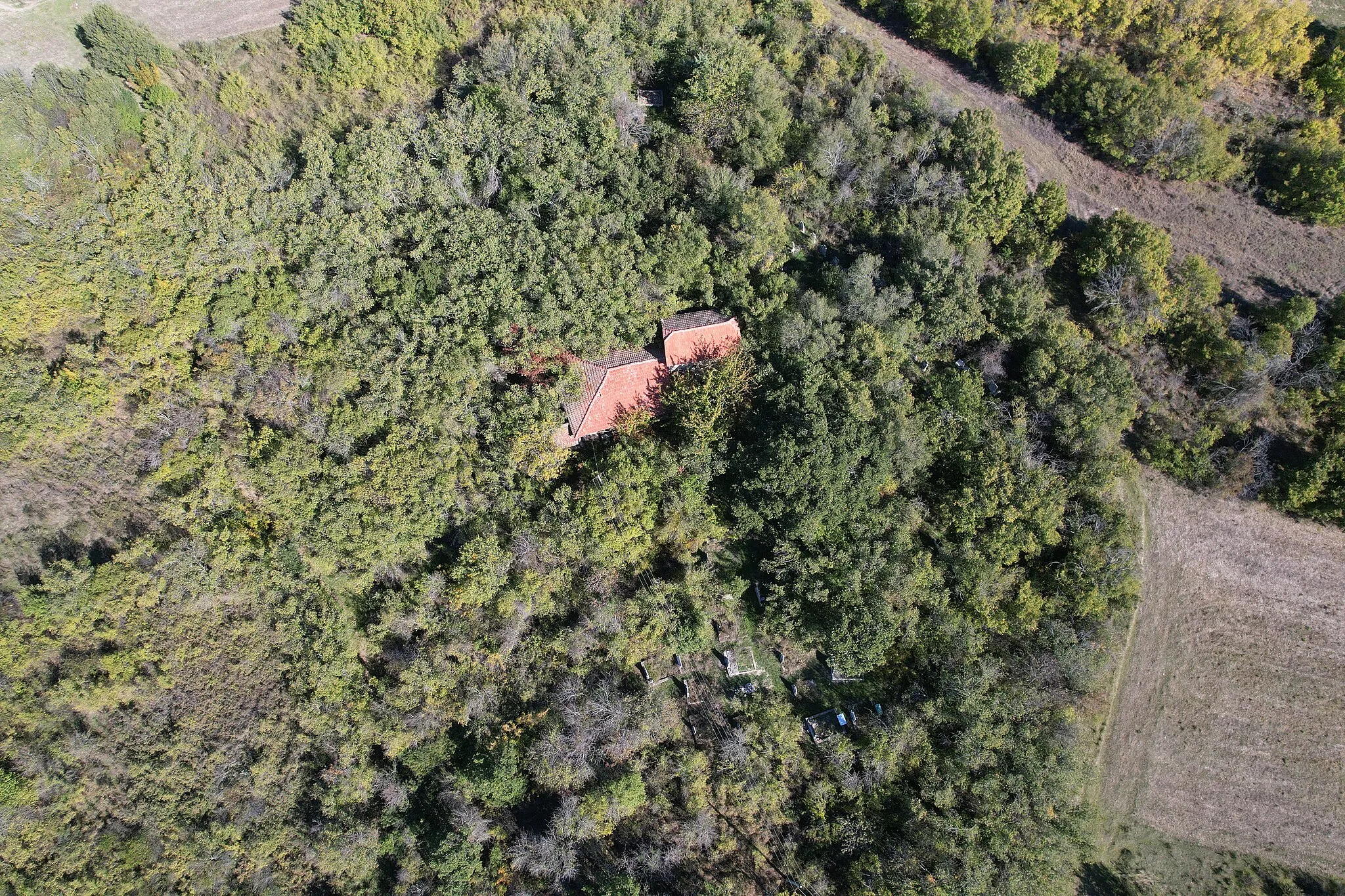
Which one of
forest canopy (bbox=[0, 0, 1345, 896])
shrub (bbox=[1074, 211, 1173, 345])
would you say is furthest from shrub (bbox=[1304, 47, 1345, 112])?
forest canopy (bbox=[0, 0, 1345, 896])

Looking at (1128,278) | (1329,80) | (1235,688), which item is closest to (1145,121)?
(1128,278)

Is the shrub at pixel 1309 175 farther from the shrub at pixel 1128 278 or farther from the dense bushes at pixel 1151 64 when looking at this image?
the shrub at pixel 1128 278

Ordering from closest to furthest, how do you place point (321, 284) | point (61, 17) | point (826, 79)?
1. point (321, 284)
2. point (61, 17)
3. point (826, 79)

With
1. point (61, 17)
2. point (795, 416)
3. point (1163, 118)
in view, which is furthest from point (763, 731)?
point (61, 17)

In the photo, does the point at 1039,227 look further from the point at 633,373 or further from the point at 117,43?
the point at 117,43

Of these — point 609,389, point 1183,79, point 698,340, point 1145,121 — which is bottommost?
point 609,389

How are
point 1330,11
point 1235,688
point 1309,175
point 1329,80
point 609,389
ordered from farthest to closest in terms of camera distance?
point 1330,11 < point 1329,80 < point 1309,175 < point 1235,688 < point 609,389

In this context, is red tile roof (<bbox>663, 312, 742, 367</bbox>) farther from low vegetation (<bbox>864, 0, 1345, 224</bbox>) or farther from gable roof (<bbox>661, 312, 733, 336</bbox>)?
low vegetation (<bbox>864, 0, 1345, 224</bbox>)

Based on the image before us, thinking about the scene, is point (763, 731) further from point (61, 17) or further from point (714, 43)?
point (61, 17)

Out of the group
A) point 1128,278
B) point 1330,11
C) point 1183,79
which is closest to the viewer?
point 1128,278
